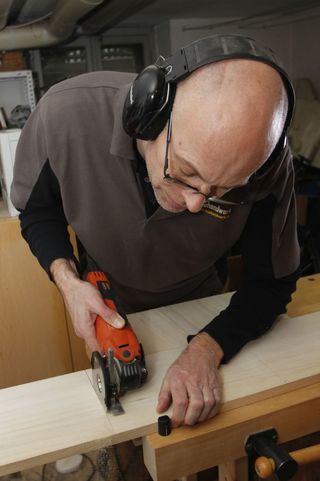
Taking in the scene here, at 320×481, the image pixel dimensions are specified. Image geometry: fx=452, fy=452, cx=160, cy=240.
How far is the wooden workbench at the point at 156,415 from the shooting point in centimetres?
76

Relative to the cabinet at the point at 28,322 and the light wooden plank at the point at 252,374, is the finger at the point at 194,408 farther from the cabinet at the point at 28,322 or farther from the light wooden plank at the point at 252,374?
the cabinet at the point at 28,322

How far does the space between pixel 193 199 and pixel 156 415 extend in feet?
1.31

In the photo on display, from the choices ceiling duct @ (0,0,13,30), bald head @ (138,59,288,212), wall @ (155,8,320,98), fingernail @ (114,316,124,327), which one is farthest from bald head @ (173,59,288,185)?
wall @ (155,8,320,98)

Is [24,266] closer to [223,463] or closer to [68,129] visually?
[68,129]

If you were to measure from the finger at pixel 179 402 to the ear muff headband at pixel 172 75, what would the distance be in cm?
48

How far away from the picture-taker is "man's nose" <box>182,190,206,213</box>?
33.2 inches

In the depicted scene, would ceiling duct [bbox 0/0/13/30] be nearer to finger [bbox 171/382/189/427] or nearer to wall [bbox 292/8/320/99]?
finger [bbox 171/382/189/427]

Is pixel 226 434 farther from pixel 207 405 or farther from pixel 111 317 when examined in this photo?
pixel 111 317

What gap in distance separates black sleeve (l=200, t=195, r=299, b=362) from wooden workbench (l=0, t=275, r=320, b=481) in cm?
5

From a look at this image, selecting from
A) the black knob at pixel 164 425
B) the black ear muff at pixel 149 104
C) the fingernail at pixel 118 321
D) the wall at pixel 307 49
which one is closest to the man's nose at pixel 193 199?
the black ear muff at pixel 149 104

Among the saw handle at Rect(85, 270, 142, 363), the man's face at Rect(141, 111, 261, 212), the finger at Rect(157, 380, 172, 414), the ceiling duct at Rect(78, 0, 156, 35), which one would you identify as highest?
the ceiling duct at Rect(78, 0, 156, 35)

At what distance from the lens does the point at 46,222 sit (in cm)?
118

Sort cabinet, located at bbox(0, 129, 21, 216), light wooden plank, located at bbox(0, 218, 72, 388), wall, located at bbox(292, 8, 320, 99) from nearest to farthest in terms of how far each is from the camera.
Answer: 1. cabinet, located at bbox(0, 129, 21, 216)
2. light wooden plank, located at bbox(0, 218, 72, 388)
3. wall, located at bbox(292, 8, 320, 99)

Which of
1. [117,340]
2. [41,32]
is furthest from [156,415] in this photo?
[41,32]
